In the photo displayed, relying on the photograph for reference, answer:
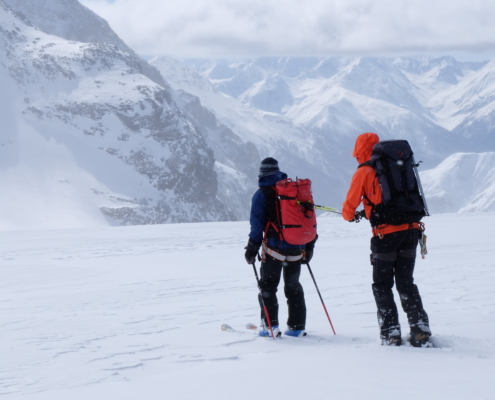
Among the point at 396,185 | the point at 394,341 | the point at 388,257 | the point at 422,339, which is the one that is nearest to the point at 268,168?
the point at 396,185

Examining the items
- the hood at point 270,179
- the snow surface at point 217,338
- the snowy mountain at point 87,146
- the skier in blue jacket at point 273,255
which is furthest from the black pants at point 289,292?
the snowy mountain at point 87,146

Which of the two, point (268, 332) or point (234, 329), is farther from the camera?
point (234, 329)

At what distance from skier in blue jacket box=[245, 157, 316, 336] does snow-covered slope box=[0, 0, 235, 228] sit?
11359 cm

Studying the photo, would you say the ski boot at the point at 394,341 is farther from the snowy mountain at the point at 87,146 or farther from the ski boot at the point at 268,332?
the snowy mountain at the point at 87,146

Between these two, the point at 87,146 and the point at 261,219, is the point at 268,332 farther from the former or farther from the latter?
the point at 87,146

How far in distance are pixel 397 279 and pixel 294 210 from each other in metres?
1.36

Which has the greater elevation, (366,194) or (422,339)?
(366,194)

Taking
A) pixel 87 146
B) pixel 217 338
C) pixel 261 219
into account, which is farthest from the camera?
pixel 87 146

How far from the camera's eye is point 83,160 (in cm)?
15550

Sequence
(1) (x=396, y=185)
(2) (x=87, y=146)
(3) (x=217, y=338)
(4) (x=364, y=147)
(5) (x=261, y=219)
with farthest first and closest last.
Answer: (2) (x=87, y=146) → (5) (x=261, y=219) → (3) (x=217, y=338) → (4) (x=364, y=147) → (1) (x=396, y=185)

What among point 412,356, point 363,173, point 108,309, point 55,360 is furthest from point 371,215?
point 108,309

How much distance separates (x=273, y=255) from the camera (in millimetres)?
6840

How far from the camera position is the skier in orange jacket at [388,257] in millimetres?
6016

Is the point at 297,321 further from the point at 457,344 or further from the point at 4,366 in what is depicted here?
the point at 4,366
